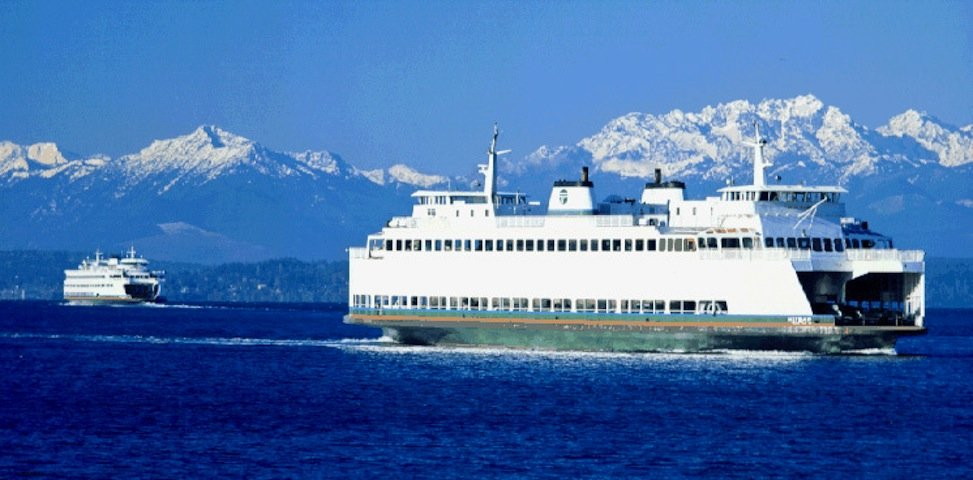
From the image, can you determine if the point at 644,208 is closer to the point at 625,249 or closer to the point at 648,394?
the point at 625,249

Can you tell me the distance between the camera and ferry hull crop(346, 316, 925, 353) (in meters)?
75.6

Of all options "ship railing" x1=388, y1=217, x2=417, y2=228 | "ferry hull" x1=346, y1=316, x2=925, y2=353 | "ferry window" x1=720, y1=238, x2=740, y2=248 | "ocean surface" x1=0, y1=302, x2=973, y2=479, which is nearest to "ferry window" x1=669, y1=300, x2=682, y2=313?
"ferry hull" x1=346, y1=316, x2=925, y2=353

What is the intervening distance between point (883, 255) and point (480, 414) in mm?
23066

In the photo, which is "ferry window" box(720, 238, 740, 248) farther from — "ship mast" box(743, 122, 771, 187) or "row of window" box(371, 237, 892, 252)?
"ship mast" box(743, 122, 771, 187)

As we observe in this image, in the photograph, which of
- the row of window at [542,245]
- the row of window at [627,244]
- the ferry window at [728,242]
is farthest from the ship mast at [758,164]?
the row of window at [542,245]

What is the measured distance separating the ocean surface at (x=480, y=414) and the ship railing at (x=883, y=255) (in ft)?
12.3

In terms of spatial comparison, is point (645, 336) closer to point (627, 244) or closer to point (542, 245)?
point (627, 244)

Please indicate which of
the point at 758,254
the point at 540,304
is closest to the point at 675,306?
the point at 758,254

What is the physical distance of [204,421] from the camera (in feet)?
193

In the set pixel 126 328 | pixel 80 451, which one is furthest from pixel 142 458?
pixel 126 328

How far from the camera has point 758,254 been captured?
76.1 metres

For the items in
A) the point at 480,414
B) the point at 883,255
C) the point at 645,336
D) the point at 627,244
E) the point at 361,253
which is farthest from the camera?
the point at 361,253

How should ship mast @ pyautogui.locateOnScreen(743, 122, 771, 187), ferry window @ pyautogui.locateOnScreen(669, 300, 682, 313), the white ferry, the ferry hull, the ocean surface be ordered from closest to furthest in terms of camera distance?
the ocean surface
the ferry hull
the white ferry
ferry window @ pyautogui.locateOnScreen(669, 300, 682, 313)
ship mast @ pyautogui.locateOnScreen(743, 122, 771, 187)

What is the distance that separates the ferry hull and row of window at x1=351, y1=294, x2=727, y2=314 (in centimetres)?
70
